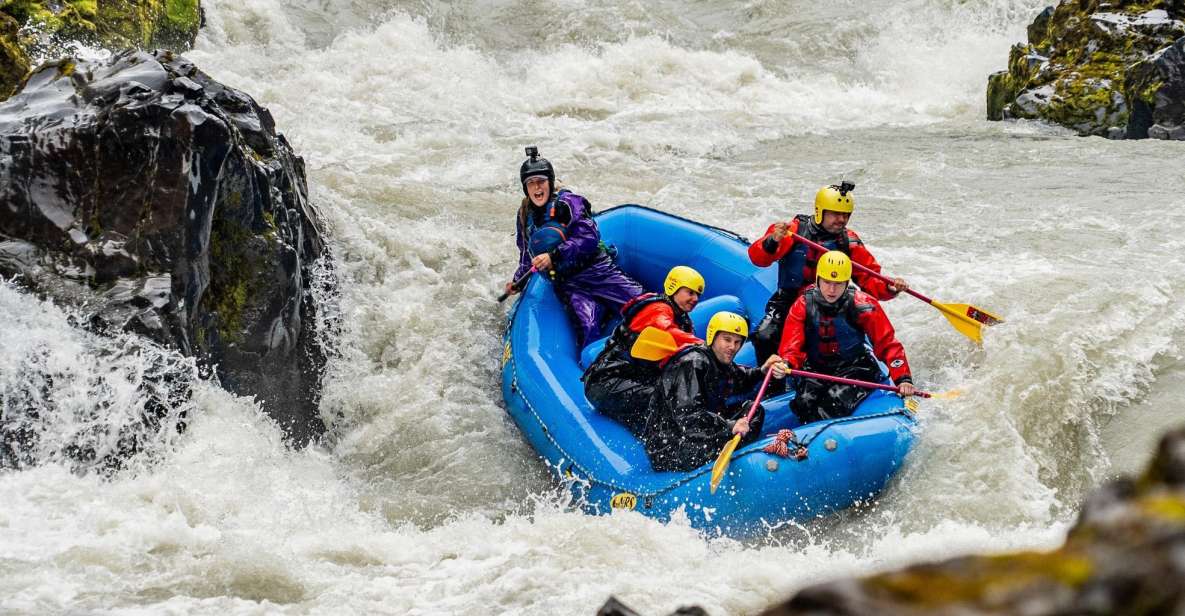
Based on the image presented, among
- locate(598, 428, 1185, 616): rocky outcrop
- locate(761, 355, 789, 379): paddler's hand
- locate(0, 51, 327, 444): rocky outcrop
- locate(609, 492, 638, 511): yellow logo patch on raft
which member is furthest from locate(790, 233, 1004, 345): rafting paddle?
locate(598, 428, 1185, 616): rocky outcrop

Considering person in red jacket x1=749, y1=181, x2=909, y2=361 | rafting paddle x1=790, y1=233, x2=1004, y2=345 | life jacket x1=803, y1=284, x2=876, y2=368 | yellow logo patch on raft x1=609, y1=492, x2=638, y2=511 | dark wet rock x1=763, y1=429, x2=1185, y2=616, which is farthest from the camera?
rafting paddle x1=790, y1=233, x2=1004, y2=345

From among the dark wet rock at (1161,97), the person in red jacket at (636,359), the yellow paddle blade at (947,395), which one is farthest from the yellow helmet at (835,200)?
the dark wet rock at (1161,97)

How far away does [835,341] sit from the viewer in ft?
19.7

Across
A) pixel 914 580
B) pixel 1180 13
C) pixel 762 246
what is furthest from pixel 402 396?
pixel 1180 13

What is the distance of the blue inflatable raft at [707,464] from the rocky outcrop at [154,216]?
4.95ft

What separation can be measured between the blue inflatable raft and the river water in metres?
0.16

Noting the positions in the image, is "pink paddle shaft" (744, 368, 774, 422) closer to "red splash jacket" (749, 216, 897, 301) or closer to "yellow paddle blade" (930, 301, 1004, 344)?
"red splash jacket" (749, 216, 897, 301)

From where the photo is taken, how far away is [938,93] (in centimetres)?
1505

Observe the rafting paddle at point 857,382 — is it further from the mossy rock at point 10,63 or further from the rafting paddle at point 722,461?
the mossy rock at point 10,63

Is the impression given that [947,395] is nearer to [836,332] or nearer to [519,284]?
[836,332]

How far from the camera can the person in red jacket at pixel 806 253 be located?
259 inches

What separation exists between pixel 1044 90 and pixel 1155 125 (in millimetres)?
1681

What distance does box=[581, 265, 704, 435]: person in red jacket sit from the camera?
5.98 m

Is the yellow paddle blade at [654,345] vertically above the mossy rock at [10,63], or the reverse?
the mossy rock at [10,63]
